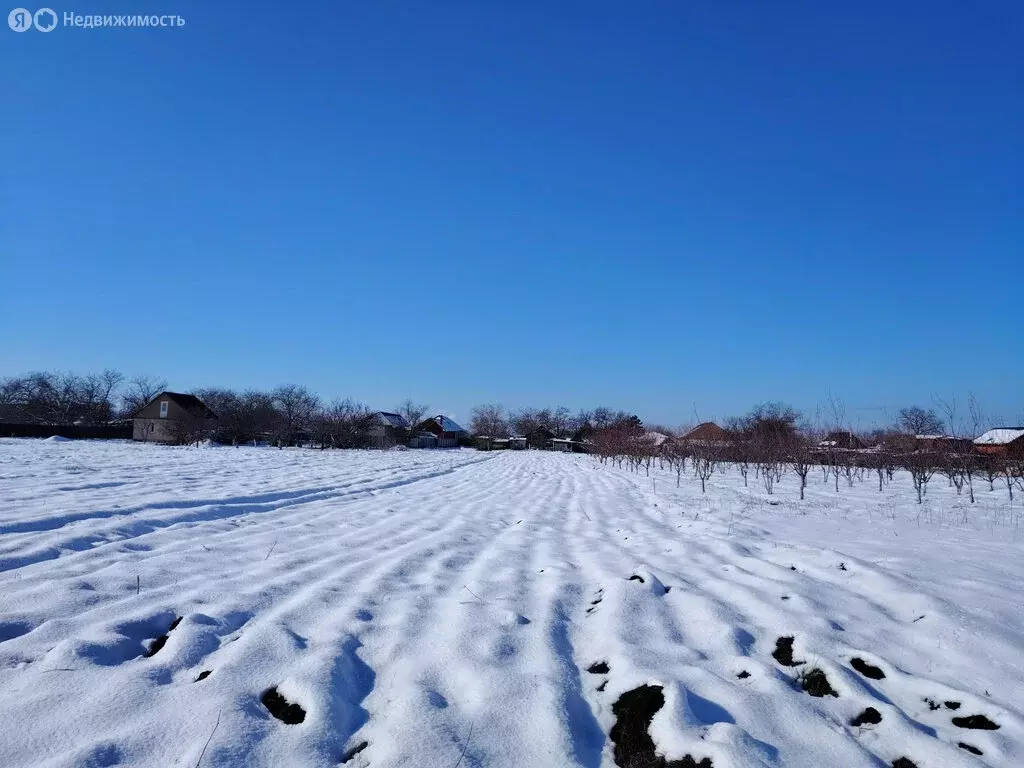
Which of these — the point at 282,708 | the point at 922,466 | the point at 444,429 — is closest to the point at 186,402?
the point at 444,429

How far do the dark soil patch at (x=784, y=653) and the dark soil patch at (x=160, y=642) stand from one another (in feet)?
9.85

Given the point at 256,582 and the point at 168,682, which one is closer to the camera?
the point at 168,682

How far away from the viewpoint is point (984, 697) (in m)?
2.42

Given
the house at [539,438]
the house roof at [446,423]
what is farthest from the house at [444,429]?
the house at [539,438]

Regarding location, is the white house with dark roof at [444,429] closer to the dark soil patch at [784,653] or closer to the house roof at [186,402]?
the house roof at [186,402]

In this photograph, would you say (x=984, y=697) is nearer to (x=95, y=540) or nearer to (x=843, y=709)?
(x=843, y=709)

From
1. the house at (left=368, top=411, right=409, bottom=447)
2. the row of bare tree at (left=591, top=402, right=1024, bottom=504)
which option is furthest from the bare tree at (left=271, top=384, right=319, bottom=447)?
the row of bare tree at (left=591, top=402, right=1024, bottom=504)

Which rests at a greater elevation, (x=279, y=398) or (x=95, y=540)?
(x=279, y=398)

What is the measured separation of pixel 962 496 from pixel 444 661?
45.2ft

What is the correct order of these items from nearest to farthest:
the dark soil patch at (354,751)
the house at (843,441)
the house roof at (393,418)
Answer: the dark soil patch at (354,751) < the house at (843,441) < the house roof at (393,418)

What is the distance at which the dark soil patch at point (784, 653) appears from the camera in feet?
9.14

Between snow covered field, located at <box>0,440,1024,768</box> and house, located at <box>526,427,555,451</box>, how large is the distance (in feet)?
225

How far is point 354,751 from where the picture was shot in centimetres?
195

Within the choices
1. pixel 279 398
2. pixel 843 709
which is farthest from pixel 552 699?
pixel 279 398
